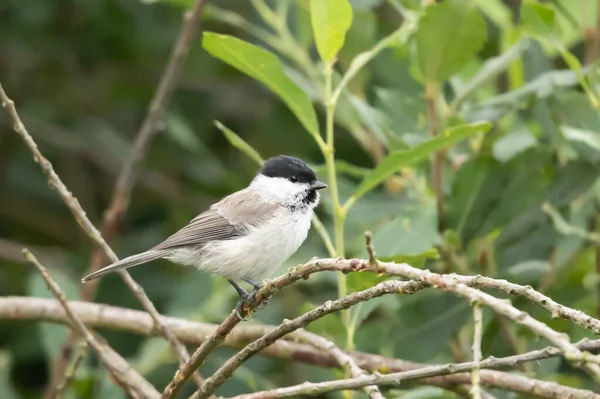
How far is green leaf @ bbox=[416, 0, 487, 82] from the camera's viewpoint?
291 centimetres

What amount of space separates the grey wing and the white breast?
1.5 inches

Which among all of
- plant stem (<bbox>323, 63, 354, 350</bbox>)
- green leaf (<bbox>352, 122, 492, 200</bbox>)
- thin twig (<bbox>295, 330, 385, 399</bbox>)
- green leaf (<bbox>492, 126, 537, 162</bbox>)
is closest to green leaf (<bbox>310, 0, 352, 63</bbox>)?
plant stem (<bbox>323, 63, 354, 350</bbox>)

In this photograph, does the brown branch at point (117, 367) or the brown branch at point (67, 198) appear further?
the brown branch at point (117, 367)

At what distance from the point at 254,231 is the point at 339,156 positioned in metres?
1.66

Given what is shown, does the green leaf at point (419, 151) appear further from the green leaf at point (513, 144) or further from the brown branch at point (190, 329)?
the brown branch at point (190, 329)

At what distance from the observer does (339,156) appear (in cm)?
464

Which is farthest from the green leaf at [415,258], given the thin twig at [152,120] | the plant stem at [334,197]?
the thin twig at [152,120]

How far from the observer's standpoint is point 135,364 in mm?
3721

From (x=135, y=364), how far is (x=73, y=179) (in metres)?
1.57

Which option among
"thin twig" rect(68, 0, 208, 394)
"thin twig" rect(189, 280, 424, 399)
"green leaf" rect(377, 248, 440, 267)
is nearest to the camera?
"thin twig" rect(189, 280, 424, 399)

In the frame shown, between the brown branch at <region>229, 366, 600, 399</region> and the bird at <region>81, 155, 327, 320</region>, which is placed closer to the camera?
the brown branch at <region>229, 366, 600, 399</region>

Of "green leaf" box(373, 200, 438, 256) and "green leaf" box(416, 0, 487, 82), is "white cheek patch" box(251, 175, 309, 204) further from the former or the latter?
"green leaf" box(416, 0, 487, 82)

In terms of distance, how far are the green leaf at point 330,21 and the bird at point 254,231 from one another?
0.69 m

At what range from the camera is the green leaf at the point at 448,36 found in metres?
2.91
